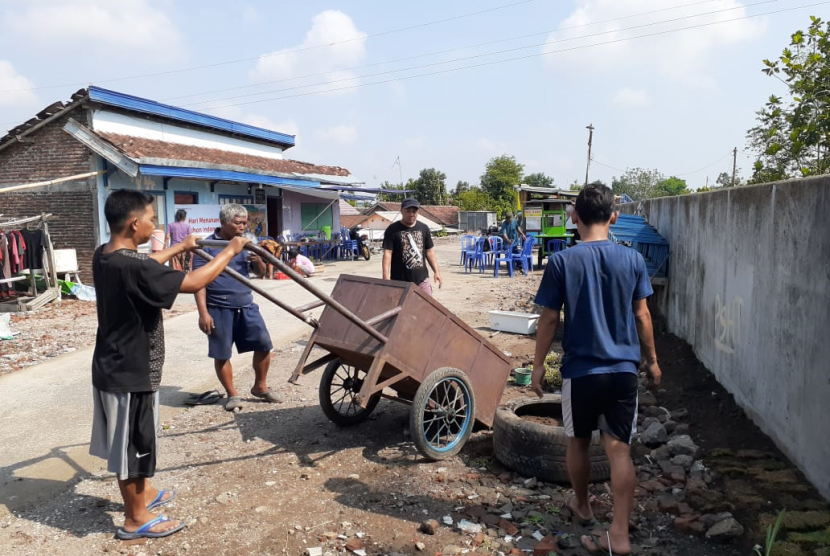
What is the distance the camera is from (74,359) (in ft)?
24.8

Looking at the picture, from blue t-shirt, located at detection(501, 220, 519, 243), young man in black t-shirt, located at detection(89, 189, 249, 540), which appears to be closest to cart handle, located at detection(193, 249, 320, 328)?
young man in black t-shirt, located at detection(89, 189, 249, 540)

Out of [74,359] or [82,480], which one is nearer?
[82,480]

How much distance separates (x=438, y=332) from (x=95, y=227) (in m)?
11.6

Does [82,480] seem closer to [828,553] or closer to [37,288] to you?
[828,553]

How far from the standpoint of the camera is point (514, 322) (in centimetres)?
895

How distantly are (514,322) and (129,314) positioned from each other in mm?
6495

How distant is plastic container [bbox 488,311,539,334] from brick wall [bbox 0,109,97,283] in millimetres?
9492

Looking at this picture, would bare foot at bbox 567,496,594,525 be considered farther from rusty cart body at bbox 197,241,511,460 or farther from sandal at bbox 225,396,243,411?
sandal at bbox 225,396,243,411

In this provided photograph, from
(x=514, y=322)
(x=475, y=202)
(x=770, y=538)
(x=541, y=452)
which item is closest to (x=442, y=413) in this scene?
(x=541, y=452)

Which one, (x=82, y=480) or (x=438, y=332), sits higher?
(x=438, y=332)

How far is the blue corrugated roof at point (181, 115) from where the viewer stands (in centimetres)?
1390

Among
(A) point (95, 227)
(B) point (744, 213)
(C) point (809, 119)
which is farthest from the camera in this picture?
(A) point (95, 227)

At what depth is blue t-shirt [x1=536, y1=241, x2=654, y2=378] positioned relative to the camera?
2967mm

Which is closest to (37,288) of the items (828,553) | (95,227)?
(95,227)
